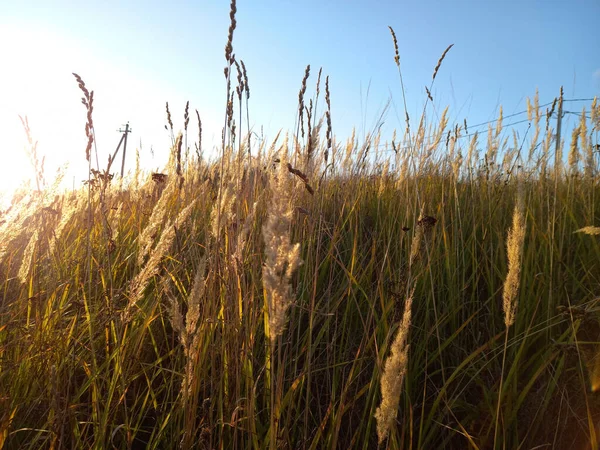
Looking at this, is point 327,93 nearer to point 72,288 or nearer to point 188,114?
point 188,114

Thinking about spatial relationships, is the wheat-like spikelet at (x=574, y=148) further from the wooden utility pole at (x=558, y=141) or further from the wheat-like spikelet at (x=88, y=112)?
the wheat-like spikelet at (x=88, y=112)

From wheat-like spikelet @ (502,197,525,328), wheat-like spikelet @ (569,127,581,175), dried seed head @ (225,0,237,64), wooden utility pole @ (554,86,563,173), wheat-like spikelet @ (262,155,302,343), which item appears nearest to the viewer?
wheat-like spikelet @ (262,155,302,343)

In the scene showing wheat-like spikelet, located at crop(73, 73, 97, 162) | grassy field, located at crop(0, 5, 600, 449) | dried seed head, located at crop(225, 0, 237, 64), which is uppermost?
dried seed head, located at crop(225, 0, 237, 64)

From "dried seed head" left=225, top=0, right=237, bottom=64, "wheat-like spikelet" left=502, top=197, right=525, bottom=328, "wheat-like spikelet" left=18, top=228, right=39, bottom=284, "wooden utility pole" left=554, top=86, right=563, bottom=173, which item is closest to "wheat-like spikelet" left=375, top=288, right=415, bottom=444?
"wheat-like spikelet" left=502, top=197, right=525, bottom=328

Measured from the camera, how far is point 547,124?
2.39 m

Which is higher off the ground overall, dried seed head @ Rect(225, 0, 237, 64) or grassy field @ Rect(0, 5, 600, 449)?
dried seed head @ Rect(225, 0, 237, 64)

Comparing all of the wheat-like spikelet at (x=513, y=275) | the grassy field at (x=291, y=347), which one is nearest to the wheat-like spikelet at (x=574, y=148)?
the grassy field at (x=291, y=347)

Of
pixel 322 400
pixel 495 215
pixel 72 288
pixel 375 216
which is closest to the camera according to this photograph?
pixel 322 400

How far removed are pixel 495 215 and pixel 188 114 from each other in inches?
69.3

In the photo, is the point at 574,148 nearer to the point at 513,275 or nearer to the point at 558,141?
Result: the point at 558,141

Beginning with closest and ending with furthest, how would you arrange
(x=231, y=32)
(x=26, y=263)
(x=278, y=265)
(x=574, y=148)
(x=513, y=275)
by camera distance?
(x=278, y=265)
(x=513, y=275)
(x=231, y=32)
(x=26, y=263)
(x=574, y=148)

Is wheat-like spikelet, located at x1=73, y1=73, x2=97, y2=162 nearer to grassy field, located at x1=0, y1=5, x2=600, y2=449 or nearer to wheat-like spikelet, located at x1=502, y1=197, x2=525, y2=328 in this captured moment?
grassy field, located at x1=0, y1=5, x2=600, y2=449

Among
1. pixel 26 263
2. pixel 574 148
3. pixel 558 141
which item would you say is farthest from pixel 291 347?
pixel 558 141

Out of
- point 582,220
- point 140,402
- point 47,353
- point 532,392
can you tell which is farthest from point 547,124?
point 47,353
